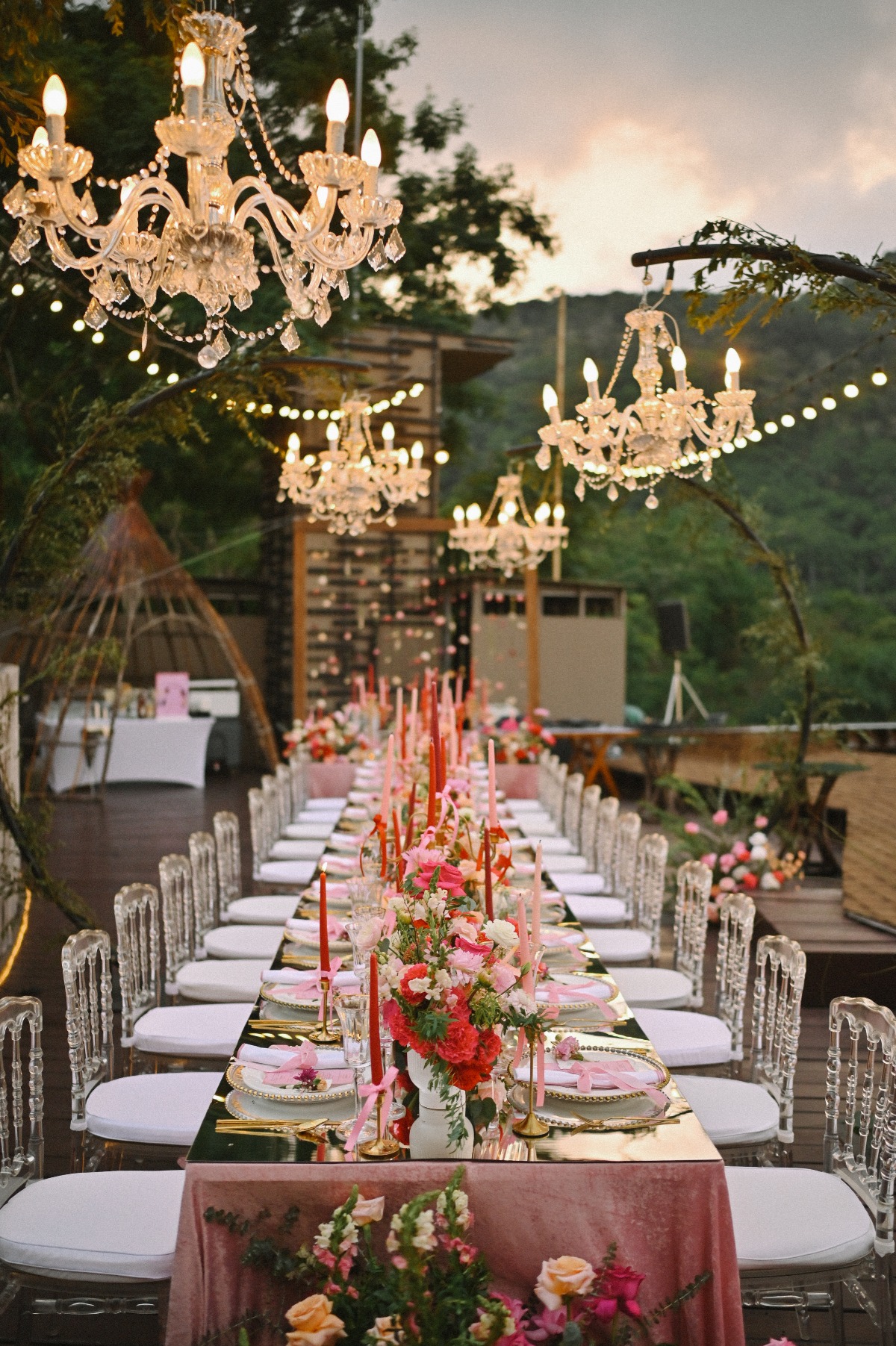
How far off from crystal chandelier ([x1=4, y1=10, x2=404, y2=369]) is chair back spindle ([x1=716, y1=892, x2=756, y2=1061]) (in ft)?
7.17

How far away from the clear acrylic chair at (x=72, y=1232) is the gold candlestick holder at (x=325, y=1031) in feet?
1.41

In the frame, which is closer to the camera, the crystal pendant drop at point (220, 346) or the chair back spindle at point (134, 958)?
the crystal pendant drop at point (220, 346)

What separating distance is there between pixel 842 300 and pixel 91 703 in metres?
10.9

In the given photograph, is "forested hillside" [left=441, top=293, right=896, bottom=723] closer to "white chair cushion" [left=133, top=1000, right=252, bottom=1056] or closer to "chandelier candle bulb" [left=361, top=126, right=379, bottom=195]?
"white chair cushion" [left=133, top=1000, right=252, bottom=1056]

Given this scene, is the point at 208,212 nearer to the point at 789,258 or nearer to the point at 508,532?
the point at 789,258

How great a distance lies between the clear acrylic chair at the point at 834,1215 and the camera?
2.46m

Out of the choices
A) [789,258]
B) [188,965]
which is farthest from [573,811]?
[789,258]

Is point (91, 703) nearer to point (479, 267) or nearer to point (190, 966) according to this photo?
point (190, 966)

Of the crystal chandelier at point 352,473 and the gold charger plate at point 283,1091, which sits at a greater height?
the crystal chandelier at point 352,473

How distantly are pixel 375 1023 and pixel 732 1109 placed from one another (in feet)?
4.31

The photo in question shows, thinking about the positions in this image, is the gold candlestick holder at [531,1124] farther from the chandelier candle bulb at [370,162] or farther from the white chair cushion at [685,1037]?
the chandelier candle bulb at [370,162]

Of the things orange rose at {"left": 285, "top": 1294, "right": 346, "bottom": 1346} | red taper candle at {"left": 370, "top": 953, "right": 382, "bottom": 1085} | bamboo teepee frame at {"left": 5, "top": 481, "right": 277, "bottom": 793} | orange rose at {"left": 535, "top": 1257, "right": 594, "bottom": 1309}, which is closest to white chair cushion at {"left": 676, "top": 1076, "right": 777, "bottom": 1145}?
orange rose at {"left": 535, "top": 1257, "right": 594, "bottom": 1309}

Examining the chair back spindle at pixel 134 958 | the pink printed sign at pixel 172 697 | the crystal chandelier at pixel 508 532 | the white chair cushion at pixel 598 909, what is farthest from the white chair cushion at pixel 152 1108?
the pink printed sign at pixel 172 697

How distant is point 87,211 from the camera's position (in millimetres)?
2766
